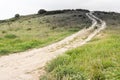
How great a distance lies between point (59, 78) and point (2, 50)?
17.4 meters

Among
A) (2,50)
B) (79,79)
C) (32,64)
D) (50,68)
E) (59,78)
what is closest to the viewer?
(79,79)

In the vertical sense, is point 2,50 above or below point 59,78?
below

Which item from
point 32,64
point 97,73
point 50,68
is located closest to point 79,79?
point 97,73

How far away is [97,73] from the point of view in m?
14.7

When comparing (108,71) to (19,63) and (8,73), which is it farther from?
(19,63)

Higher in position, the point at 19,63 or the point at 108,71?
the point at 108,71

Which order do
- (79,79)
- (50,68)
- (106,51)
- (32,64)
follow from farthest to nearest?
(32,64) → (106,51) → (50,68) → (79,79)

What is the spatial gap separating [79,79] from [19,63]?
432 inches

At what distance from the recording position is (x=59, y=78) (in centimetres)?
1585

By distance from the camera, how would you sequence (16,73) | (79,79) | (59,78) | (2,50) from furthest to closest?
(2,50) < (16,73) < (59,78) < (79,79)

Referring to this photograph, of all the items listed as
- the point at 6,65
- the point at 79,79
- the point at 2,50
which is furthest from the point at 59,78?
the point at 2,50

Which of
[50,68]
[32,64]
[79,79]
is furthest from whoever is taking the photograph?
[32,64]

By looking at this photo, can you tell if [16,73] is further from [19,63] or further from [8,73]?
[19,63]

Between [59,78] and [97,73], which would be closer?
[97,73]
